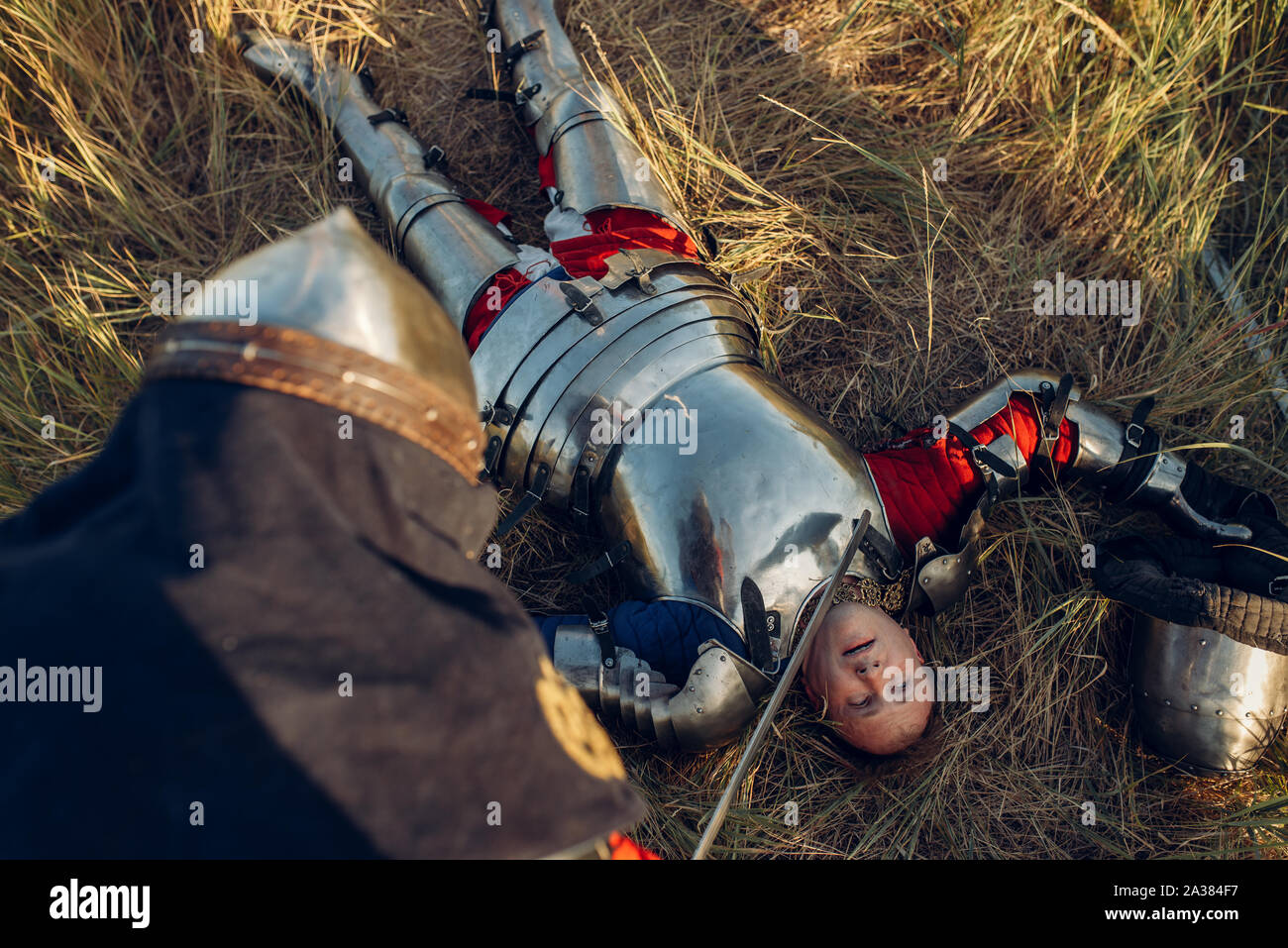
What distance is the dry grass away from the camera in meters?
2.88

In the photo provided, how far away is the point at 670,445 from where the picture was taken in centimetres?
256

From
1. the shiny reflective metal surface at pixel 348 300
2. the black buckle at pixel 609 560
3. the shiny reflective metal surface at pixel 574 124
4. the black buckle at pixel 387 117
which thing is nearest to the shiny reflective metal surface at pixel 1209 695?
the black buckle at pixel 609 560

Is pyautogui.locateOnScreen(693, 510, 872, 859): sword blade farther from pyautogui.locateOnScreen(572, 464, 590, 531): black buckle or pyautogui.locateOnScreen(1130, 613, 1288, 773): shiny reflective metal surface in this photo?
pyautogui.locateOnScreen(1130, 613, 1288, 773): shiny reflective metal surface

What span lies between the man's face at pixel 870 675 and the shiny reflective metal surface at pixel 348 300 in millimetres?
1618

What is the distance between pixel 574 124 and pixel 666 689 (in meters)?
2.09

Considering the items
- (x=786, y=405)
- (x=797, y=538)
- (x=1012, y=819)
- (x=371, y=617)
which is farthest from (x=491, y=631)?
(x=1012, y=819)

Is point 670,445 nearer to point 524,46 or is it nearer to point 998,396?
point 998,396

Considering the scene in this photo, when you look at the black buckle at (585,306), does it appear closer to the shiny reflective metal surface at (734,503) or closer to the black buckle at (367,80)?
the shiny reflective metal surface at (734,503)

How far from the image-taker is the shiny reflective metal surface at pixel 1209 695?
2555 mm

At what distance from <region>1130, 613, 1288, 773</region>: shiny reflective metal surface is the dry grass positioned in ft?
Result: 0.67

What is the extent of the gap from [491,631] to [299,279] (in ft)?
2.10

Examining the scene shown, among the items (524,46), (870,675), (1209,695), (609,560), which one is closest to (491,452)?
(609,560)

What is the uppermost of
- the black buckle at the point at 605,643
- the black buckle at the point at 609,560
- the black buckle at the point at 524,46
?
the black buckle at the point at 524,46
